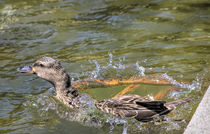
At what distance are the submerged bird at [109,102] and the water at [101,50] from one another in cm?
15

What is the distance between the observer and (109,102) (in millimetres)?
5488

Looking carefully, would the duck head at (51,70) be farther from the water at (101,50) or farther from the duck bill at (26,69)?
the water at (101,50)

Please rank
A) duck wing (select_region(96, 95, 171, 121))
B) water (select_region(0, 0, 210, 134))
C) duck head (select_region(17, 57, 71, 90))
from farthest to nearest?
1. duck head (select_region(17, 57, 71, 90))
2. water (select_region(0, 0, 210, 134))
3. duck wing (select_region(96, 95, 171, 121))

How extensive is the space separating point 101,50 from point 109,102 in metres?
2.72

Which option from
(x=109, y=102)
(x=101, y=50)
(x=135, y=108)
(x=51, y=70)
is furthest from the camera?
(x=101, y=50)

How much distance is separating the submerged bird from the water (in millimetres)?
154

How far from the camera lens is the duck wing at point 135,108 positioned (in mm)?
5245

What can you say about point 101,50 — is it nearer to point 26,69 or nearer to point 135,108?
point 26,69

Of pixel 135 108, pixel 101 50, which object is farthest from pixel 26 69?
pixel 101 50

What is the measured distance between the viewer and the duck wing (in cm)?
525

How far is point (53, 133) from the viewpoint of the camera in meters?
5.29

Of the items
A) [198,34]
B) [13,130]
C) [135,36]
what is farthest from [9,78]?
[198,34]

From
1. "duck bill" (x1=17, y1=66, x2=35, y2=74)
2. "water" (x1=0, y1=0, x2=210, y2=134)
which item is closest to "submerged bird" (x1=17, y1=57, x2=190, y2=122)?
"duck bill" (x1=17, y1=66, x2=35, y2=74)

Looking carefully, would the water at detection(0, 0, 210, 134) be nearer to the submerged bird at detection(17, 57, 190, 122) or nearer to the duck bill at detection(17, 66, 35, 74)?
the submerged bird at detection(17, 57, 190, 122)
